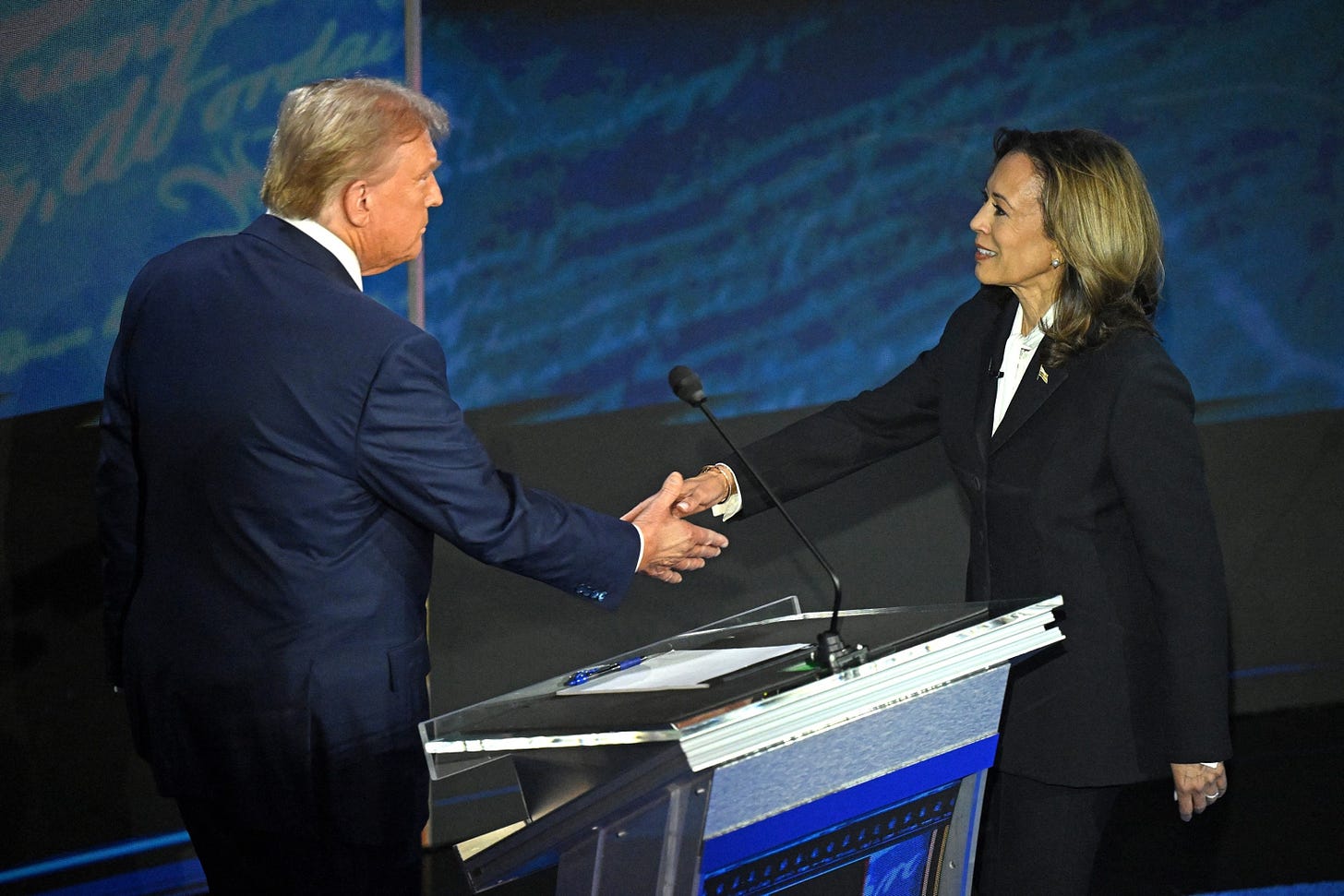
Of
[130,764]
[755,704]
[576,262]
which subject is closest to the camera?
[755,704]

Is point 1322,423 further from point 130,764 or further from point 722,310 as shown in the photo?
point 130,764

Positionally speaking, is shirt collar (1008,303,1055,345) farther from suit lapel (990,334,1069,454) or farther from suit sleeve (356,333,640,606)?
suit sleeve (356,333,640,606)

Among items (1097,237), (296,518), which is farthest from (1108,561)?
(296,518)

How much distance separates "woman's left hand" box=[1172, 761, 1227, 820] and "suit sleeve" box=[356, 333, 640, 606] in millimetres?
912

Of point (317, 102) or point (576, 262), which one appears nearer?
point (317, 102)

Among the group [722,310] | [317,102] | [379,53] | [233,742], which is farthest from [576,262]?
[233,742]

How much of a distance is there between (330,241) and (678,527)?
2.49 ft

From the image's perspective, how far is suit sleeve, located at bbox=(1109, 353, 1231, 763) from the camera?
6.44ft

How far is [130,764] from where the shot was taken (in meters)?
3.00

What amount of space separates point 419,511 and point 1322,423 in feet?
10.4

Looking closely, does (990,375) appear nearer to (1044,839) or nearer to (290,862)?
(1044,839)

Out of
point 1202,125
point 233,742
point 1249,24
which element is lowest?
point 233,742

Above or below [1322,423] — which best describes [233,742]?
above

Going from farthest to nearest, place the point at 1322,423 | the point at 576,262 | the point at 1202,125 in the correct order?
1. the point at 1322,423
2. the point at 1202,125
3. the point at 576,262
